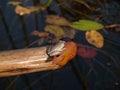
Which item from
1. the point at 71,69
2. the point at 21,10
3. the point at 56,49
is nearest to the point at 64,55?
the point at 56,49

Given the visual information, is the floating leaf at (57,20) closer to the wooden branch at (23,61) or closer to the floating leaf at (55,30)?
the floating leaf at (55,30)

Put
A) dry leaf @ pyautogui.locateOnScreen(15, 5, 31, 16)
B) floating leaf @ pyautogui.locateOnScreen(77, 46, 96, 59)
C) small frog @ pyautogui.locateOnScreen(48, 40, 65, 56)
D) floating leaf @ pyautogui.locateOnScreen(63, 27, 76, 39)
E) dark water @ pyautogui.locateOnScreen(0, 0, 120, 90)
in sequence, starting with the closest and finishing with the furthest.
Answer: small frog @ pyautogui.locateOnScreen(48, 40, 65, 56), dark water @ pyautogui.locateOnScreen(0, 0, 120, 90), floating leaf @ pyautogui.locateOnScreen(77, 46, 96, 59), floating leaf @ pyautogui.locateOnScreen(63, 27, 76, 39), dry leaf @ pyautogui.locateOnScreen(15, 5, 31, 16)

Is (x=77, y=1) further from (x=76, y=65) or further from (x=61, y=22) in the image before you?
(x=76, y=65)

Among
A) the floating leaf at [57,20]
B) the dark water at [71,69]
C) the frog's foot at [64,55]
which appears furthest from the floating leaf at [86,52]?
the frog's foot at [64,55]

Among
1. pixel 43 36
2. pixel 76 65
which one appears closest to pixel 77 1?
pixel 43 36

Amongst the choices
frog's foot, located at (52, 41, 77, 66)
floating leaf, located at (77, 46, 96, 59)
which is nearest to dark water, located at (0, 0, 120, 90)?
floating leaf, located at (77, 46, 96, 59)

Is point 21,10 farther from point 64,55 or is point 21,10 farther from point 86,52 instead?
point 64,55

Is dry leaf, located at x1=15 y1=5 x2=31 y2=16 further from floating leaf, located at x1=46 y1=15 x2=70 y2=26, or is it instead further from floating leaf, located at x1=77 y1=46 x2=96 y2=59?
floating leaf, located at x1=77 y1=46 x2=96 y2=59
